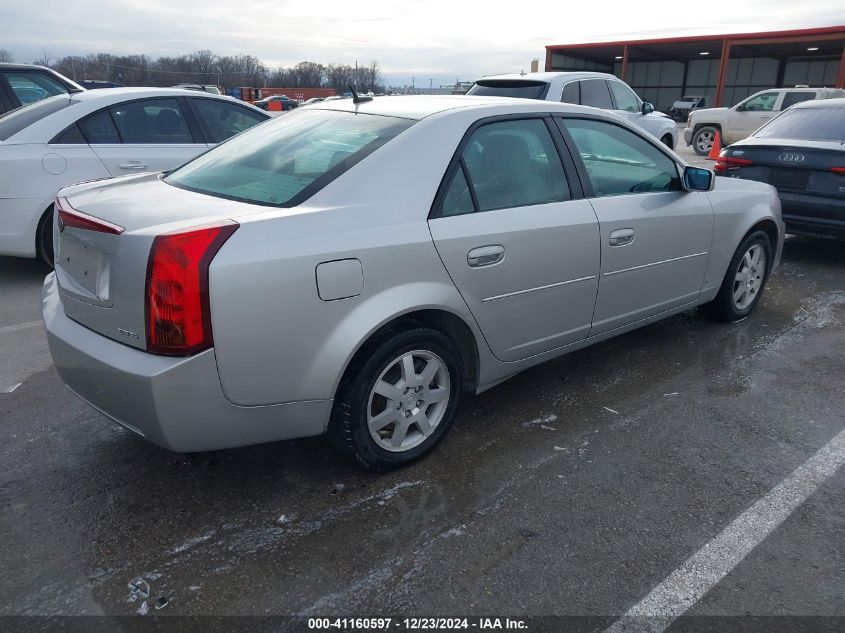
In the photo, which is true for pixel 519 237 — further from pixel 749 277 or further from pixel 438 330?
pixel 749 277

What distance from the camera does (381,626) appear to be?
221 cm

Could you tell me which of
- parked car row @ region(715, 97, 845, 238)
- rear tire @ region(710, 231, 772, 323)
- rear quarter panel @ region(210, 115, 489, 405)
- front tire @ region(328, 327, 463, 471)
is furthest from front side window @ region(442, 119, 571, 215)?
parked car row @ region(715, 97, 845, 238)

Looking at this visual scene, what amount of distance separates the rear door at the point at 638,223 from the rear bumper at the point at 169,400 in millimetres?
1838

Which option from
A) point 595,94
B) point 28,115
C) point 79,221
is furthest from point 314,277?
point 595,94

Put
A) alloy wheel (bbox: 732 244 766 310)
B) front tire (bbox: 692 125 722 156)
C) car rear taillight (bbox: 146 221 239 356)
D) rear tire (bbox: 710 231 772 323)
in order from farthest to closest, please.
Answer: front tire (bbox: 692 125 722 156) → alloy wheel (bbox: 732 244 766 310) → rear tire (bbox: 710 231 772 323) → car rear taillight (bbox: 146 221 239 356)

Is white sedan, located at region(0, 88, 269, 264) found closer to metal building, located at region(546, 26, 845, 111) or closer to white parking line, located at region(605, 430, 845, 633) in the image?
white parking line, located at region(605, 430, 845, 633)

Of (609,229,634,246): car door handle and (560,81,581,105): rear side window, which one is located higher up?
(560,81,581,105): rear side window

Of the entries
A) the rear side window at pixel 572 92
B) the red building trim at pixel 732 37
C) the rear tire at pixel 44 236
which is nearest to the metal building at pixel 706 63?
the red building trim at pixel 732 37

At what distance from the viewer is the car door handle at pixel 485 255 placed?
3045 millimetres

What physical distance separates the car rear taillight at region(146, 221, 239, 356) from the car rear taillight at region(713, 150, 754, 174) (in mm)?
6111

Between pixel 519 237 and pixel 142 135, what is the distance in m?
4.34

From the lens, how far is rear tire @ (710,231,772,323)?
15.9ft

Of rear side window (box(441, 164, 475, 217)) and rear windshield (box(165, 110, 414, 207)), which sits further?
rear side window (box(441, 164, 475, 217))

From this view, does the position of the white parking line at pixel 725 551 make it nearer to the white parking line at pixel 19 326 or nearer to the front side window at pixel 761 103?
the white parking line at pixel 19 326
